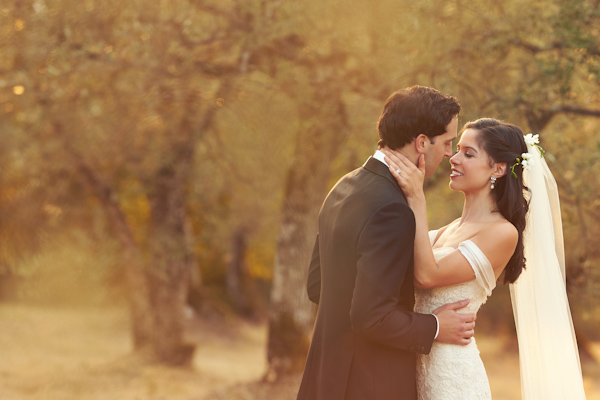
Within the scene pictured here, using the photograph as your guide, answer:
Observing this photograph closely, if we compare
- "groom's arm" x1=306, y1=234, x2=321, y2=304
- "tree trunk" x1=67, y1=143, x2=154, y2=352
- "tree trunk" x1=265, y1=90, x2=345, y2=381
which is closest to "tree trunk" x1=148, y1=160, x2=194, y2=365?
"tree trunk" x1=67, y1=143, x2=154, y2=352

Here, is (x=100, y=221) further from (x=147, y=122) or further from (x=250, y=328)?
(x=250, y=328)

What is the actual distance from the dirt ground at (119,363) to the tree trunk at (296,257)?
1.54 feet

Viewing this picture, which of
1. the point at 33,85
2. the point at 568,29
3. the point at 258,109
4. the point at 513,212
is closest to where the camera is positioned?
the point at 513,212

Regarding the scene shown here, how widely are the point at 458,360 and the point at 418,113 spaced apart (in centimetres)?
134

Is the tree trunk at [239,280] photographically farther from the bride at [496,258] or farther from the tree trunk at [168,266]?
the bride at [496,258]

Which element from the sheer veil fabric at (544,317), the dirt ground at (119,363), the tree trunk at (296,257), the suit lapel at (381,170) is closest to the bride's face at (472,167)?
the sheer veil fabric at (544,317)

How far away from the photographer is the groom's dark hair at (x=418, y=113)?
2928mm

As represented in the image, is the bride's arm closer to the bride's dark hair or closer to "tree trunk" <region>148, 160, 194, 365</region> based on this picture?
the bride's dark hair

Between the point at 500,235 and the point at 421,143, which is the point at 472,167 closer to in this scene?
the point at 500,235

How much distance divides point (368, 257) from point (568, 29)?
15.3ft

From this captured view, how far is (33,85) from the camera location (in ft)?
29.6

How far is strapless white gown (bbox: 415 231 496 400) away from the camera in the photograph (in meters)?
3.28

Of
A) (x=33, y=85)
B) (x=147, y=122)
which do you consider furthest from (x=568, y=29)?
(x=33, y=85)

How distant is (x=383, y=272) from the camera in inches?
106
